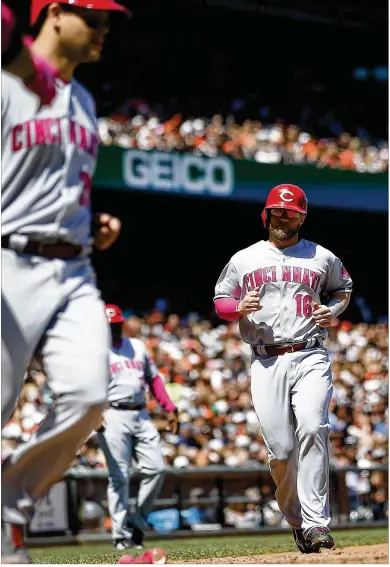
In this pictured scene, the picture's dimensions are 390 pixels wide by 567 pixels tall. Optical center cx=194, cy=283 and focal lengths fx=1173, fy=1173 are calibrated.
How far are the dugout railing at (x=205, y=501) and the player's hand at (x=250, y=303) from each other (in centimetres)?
628

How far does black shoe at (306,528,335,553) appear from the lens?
6168mm

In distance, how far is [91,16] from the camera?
4480 mm

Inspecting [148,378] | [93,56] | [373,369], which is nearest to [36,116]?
[93,56]

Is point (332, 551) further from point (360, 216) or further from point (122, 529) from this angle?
point (360, 216)

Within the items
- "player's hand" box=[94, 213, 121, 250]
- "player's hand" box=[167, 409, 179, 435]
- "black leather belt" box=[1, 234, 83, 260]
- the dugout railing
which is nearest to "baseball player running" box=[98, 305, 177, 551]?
"player's hand" box=[167, 409, 179, 435]

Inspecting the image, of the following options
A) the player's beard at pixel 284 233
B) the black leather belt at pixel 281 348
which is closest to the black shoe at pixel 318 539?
the black leather belt at pixel 281 348

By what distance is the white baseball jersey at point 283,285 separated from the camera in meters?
6.54

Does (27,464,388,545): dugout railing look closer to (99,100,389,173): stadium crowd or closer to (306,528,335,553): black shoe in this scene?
(306,528,335,553): black shoe

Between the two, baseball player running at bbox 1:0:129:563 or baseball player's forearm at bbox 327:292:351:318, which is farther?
baseball player's forearm at bbox 327:292:351:318

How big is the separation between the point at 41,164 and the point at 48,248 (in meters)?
0.32

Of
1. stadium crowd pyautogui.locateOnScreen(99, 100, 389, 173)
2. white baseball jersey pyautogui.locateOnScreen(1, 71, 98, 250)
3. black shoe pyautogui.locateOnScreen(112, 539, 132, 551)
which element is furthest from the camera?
stadium crowd pyautogui.locateOnScreen(99, 100, 389, 173)

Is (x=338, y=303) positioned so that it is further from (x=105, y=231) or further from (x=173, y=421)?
(x=173, y=421)

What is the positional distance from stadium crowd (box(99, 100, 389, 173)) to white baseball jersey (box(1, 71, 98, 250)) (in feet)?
53.8

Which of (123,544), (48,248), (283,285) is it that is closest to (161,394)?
(123,544)
